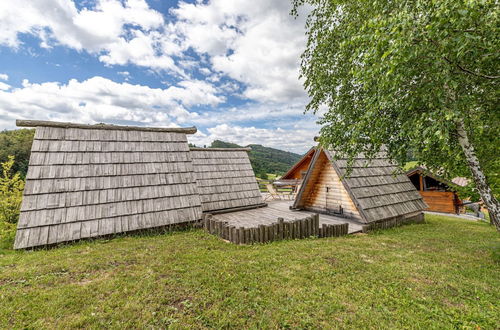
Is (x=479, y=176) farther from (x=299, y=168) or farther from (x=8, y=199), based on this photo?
(x=299, y=168)

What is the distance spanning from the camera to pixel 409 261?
5.30m

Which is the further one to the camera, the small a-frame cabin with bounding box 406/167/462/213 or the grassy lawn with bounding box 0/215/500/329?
the small a-frame cabin with bounding box 406/167/462/213

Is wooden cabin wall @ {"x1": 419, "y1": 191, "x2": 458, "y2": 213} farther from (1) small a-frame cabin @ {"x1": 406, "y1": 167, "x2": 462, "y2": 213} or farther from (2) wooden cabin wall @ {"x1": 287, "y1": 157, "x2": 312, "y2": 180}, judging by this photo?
(2) wooden cabin wall @ {"x1": 287, "y1": 157, "x2": 312, "y2": 180}

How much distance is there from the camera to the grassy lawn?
302 centimetres

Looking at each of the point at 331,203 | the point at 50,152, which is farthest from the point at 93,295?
the point at 331,203

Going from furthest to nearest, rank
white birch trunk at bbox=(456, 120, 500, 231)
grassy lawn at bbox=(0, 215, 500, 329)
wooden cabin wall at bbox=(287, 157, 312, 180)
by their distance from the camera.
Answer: wooden cabin wall at bbox=(287, 157, 312, 180) → white birch trunk at bbox=(456, 120, 500, 231) → grassy lawn at bbox=(0, 215, 500, 329)

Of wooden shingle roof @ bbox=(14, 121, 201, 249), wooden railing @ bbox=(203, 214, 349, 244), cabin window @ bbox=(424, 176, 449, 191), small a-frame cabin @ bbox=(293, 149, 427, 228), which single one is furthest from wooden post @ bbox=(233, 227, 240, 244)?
cabin window @ bbox=(424, 176, 449, 191)

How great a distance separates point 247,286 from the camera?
3877mm

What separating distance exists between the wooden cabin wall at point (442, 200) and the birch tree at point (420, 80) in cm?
1372

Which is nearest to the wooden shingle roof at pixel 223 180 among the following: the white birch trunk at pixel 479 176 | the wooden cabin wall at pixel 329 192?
the wooden cabin wall at pixel 329 192

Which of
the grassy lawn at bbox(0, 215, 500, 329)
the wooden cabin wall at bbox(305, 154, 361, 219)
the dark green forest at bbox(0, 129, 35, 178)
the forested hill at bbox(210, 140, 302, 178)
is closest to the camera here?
the grassy lawn at bbox(0, 215, 500, 329)

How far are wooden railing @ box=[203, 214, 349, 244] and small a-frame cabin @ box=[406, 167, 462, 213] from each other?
45.7ft

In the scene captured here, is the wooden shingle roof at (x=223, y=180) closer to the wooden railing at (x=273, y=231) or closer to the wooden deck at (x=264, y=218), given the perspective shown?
the wooden deck at (x=264, y=218)

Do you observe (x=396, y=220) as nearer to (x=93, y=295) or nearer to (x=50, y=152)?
(x=93, y=295)
